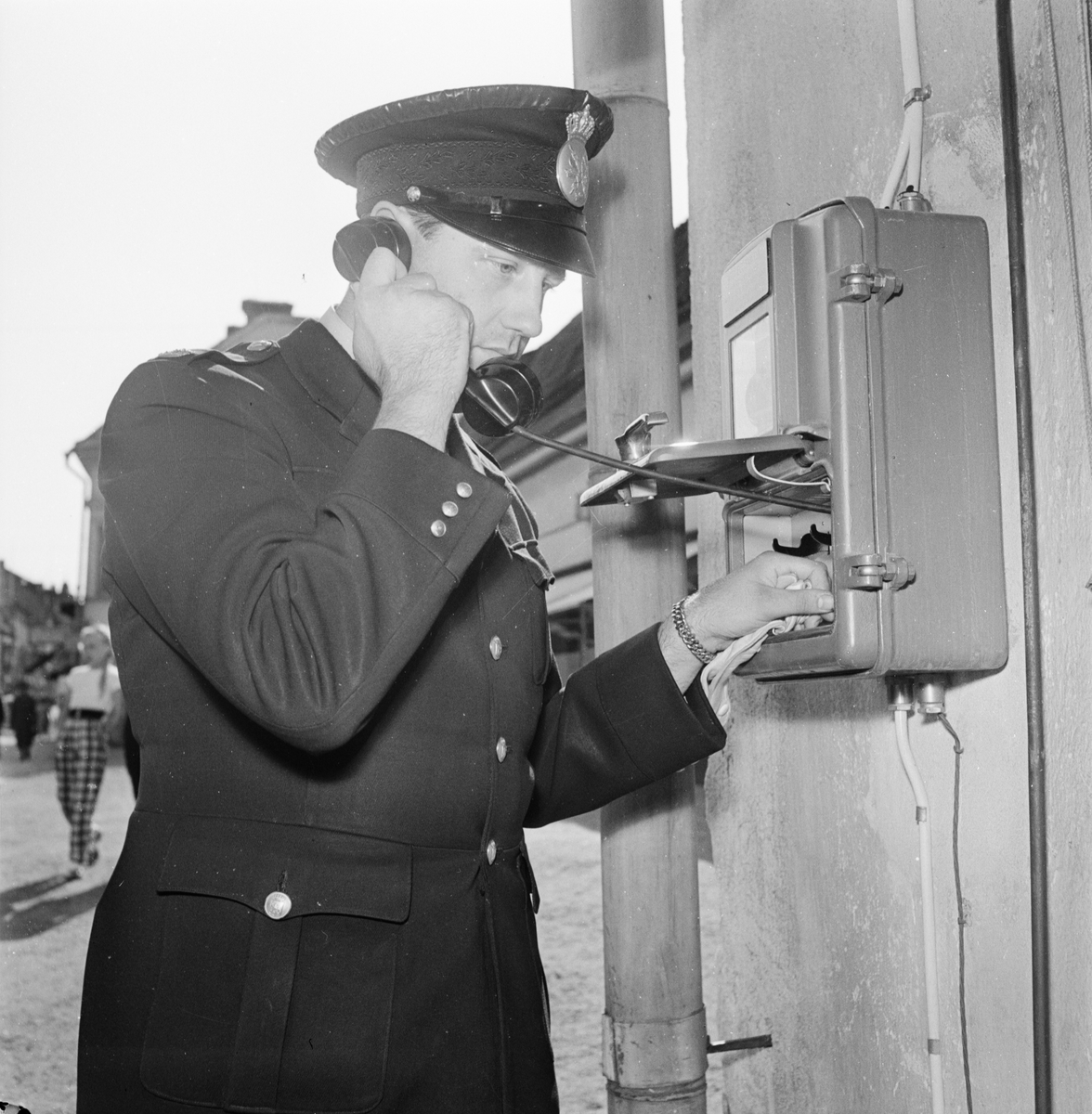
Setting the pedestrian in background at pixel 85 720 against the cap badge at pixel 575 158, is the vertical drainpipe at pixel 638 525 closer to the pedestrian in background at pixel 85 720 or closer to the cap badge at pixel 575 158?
the cap badge at pixel 575 158

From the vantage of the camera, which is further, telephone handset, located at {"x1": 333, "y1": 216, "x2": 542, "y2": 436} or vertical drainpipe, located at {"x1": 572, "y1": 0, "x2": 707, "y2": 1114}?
vertical drainpipe, located at {"x1": 572, "y1": 0, "x2": 707, "y2": 1114}

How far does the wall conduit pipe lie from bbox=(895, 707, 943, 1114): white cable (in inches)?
6.1

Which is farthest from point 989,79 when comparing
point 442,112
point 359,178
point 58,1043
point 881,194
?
point 58,1043

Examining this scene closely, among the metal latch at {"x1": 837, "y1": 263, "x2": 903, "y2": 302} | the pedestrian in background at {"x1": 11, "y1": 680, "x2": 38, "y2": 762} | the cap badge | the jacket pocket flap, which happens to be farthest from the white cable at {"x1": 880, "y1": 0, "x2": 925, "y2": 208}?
the pedestrian in background at {"x1": 11, "y1": 680, "x2": 38, "y2": 762}

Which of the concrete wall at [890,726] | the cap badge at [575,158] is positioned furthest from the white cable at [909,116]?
the cap badge at [575,158]

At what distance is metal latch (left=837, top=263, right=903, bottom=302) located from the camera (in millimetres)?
1312

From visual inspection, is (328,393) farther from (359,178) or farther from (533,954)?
(533,954)

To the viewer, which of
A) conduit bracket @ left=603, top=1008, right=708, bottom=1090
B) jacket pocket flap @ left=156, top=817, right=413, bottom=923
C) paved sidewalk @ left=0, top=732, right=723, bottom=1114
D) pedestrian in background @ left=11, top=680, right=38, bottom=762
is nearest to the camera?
jacket pocket flap @ left=156, top=817, right=413, bottom=923

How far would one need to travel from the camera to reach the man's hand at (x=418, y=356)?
1.21 metres

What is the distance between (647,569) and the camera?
1.96m

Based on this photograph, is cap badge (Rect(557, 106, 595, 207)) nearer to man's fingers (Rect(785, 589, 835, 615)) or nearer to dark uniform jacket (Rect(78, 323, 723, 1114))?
dark uniform jacket (Rect(78, 323, 723, 1114))

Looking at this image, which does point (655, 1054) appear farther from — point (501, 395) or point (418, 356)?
point (418, 356)

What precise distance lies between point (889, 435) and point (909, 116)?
444mm

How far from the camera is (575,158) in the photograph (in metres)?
1.57
